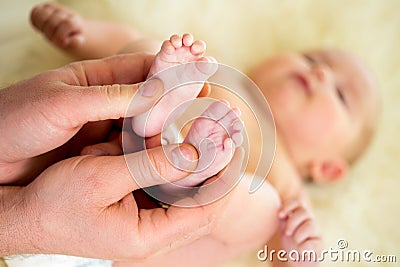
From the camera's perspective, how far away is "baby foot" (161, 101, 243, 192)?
638mm

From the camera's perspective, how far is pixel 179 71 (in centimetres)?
63

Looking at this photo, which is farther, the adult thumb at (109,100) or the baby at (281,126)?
the baby at (281,126)

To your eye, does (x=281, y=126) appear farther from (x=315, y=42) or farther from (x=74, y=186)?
(x=74, y=186)

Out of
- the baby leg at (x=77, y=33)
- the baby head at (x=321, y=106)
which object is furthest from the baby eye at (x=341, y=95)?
the baby leg at (x=77, y=33)

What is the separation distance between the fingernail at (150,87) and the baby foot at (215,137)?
0.08 m

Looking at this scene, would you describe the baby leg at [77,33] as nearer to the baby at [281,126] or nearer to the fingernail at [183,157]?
the baby at [281,126]

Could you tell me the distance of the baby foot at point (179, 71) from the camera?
2.03 ft

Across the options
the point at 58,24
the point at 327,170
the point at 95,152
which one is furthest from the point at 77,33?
the point at 327,170

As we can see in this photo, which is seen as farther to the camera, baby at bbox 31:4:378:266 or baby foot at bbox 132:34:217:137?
baby at bbox 31:4:378:266

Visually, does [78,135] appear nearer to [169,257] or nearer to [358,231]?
[169,257]

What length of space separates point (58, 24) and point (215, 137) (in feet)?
1.85

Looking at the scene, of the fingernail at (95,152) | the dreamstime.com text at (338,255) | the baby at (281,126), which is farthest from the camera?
the dreamstime.com text at (338,255)

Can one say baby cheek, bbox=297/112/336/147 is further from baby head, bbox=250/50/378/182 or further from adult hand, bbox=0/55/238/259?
adult hand, bbox=0/55/238/259

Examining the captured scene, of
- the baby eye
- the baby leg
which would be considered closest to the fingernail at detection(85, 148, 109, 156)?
the baby leg
